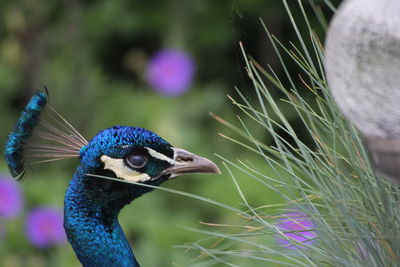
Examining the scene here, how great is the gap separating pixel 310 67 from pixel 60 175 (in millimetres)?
1706

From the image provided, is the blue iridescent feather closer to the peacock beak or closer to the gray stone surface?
the peacock beak

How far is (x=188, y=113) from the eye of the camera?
2842 mm

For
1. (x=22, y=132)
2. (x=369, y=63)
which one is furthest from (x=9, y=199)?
(x=369, y=63)

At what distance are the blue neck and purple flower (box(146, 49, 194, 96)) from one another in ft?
5.47

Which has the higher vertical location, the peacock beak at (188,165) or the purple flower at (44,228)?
the peacock beak at (188,165)

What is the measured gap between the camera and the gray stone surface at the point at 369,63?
556mm

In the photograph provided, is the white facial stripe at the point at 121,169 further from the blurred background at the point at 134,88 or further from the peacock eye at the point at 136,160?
the blurred background at the point at 134,88

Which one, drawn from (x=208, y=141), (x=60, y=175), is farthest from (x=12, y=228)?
(x=208, y=141)

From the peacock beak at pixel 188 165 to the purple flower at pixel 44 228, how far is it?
1.10 metres

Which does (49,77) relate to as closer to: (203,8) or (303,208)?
(203,8)

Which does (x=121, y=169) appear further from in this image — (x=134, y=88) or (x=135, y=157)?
(x=134, y=88)

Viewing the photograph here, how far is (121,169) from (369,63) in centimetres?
55

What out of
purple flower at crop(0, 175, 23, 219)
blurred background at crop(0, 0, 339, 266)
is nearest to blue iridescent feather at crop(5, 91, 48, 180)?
blurred background at crop(0, 0, 339, 266)

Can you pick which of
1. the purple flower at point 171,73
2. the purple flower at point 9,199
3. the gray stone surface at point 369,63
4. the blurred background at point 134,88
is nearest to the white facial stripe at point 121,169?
the gray stone surface at point 369,63
